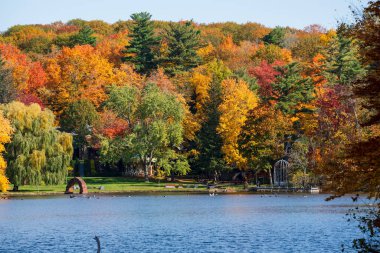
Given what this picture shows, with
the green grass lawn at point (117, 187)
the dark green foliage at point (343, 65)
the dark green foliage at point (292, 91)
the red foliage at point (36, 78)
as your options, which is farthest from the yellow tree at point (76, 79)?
the dark green foliage at point (343, 65)

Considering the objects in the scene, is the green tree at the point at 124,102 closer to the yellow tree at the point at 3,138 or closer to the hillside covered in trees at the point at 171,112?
the hillside covered in trees at the point at 171,112

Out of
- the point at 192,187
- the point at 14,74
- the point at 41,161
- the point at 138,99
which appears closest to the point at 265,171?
the point at 192,187

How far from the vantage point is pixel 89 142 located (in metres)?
109

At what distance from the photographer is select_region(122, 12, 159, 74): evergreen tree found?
125375 millimetres

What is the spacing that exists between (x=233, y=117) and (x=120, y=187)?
1700 cm

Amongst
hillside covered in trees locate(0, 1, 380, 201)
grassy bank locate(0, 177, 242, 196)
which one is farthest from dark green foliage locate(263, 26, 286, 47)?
grassy bank locate(0, 177, 242, 196)

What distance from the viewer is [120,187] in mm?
93938

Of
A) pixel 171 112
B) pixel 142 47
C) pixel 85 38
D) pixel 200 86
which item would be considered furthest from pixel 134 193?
pixel 85 38

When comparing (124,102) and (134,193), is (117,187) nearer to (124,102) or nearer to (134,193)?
(134,193)

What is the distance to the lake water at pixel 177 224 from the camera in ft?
138

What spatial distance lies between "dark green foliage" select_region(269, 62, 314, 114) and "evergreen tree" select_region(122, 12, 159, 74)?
108 ft

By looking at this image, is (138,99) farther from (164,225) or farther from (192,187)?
(164,225)

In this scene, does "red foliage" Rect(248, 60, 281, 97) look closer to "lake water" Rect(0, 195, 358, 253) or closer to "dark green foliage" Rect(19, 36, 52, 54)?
"lake water" Rect(0, 195, 358, 253)

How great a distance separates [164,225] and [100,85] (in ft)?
210
